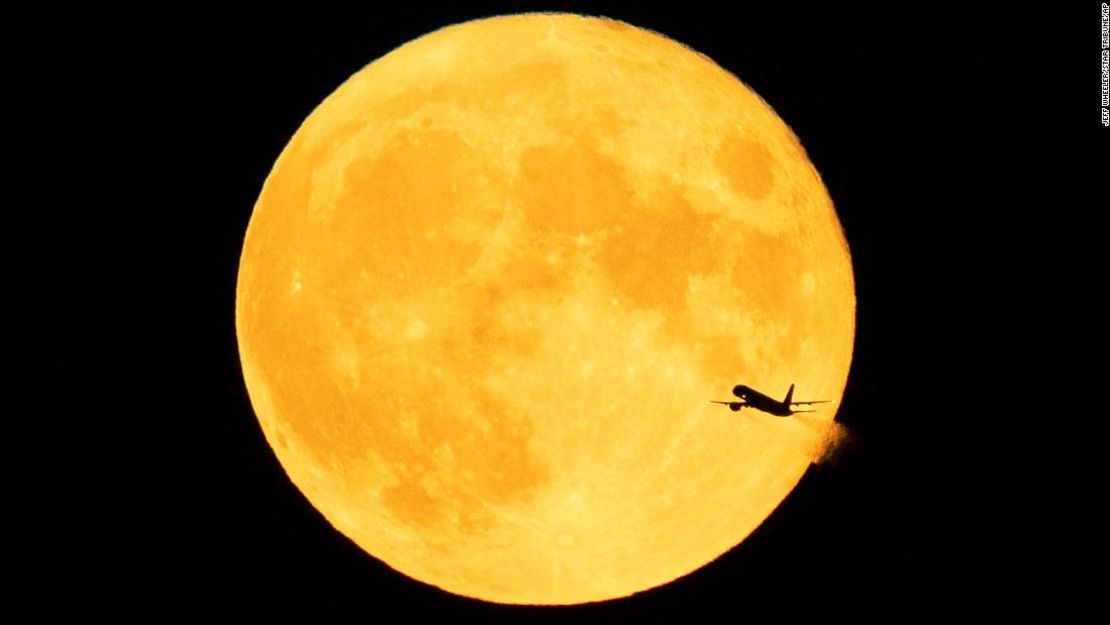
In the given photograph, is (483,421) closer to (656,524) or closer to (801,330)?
(656,524)

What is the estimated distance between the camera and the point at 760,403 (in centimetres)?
612

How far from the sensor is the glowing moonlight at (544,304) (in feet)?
18.6

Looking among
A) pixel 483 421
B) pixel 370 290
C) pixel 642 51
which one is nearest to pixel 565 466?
pixel 483 421

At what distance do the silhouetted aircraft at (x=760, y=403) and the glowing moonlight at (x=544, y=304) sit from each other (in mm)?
74

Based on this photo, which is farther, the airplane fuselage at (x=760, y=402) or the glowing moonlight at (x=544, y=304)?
the airplane fuselage at (x=760, y=402)

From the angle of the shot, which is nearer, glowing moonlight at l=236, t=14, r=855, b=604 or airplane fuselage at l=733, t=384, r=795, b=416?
glowing moonlight at l=236, t=14, r=855, b=604

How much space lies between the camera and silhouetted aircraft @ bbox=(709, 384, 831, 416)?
19.8ft

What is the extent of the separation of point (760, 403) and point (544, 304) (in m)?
1.78

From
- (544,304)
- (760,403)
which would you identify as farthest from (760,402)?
(544,304)

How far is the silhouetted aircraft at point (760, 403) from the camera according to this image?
6.02m

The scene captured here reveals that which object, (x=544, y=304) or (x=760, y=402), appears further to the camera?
(x=760, y=402)

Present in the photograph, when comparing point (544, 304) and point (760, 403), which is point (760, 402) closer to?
point (760, 403)

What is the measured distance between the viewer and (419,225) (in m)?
5.77

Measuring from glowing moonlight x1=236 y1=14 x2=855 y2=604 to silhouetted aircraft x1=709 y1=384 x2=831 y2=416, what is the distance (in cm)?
7
